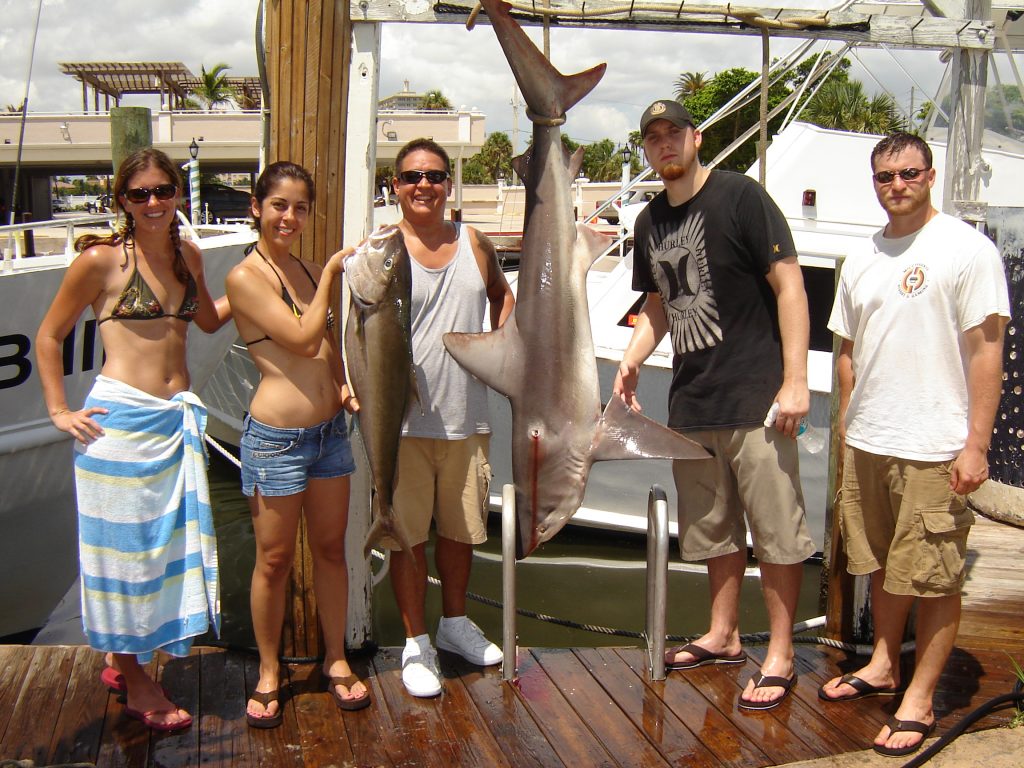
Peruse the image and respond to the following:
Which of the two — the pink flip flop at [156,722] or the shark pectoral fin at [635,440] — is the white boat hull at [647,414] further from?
the pink flip flop at [156,722]

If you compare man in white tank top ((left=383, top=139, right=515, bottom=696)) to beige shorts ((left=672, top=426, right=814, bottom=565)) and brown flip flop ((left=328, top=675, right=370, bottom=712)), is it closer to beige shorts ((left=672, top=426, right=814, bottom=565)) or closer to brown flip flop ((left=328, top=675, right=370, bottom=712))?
brown flip flop ((left=328, top=675, right=370, bottom=712))

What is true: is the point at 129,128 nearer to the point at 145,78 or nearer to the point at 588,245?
the point at 588,245

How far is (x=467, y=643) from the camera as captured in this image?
3510 mm

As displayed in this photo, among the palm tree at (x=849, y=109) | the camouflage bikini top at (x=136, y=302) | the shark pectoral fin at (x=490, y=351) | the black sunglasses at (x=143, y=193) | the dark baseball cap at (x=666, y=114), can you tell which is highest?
the palm tree at (x=849, y=109)

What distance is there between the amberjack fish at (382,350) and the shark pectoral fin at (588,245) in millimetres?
578

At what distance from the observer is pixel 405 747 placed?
9.52 feet

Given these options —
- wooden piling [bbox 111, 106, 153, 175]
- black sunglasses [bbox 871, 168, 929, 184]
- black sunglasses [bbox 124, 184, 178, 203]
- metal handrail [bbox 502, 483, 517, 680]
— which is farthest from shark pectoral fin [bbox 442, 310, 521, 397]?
wooden piling [bbox 111, 106, 153, 175]

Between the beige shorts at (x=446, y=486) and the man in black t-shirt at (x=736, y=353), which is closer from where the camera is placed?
the man in black t-shirt at (x=736, y=353)

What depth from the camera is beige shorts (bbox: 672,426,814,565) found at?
10.2ft

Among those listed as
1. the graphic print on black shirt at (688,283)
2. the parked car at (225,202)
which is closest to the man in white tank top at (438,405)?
the graphic print on black shirt at (688,283)

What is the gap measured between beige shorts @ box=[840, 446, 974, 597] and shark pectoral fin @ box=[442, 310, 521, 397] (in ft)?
4.20

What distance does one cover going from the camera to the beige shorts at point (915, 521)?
280cm

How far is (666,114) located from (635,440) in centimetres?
116

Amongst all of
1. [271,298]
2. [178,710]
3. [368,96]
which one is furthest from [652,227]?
Answer: [178,710]
